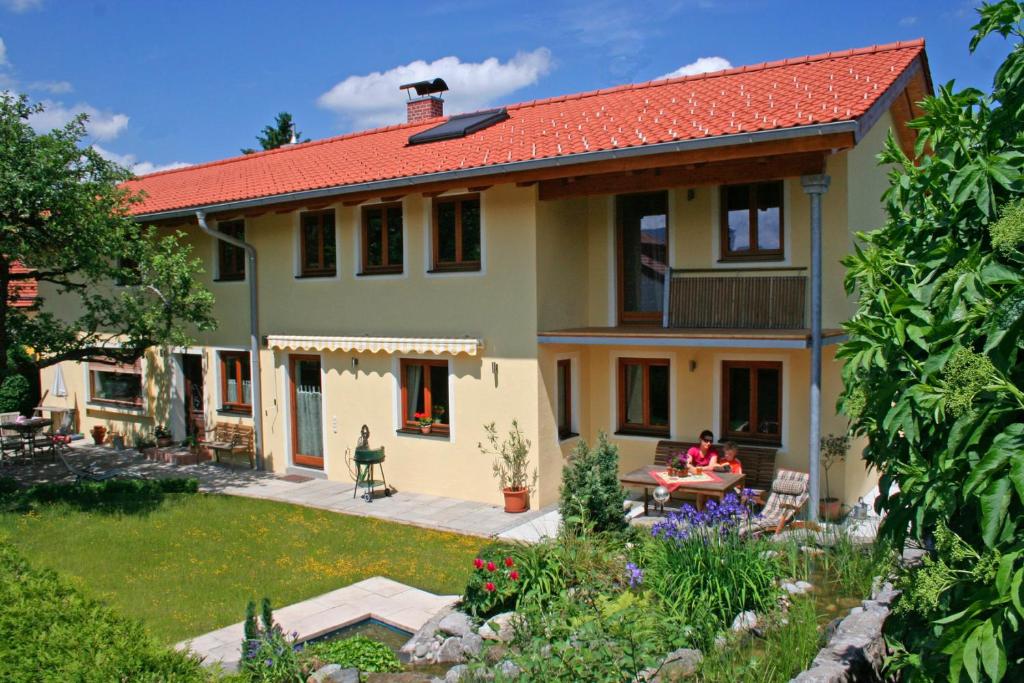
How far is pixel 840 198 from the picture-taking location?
13555mm

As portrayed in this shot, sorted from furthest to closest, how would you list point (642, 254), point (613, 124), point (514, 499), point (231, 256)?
point (231, 256) → point (642, 254) → point (613, 124) → point (514, 499)

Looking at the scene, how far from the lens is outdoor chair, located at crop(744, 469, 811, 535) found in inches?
490

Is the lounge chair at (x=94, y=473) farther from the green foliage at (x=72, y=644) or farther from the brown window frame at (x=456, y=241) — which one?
the green foliage at (x=72, y=644)

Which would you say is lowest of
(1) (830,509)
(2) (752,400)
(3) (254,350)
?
(1) (830,509)

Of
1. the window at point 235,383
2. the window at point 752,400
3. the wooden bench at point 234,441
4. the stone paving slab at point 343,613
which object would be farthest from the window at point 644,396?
the window at point 235,383

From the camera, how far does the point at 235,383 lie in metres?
20.3

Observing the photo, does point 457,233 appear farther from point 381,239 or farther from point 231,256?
point 231,256

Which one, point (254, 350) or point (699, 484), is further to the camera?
point (254, 350)

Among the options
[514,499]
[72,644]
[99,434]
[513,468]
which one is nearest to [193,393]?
[99,434]

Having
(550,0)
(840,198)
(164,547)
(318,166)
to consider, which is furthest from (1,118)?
(840,198)

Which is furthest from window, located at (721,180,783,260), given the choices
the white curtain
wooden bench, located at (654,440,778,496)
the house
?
the white curtain

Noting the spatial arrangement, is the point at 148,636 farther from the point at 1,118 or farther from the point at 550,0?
the point at 550,0

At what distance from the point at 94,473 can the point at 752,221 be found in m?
15.2

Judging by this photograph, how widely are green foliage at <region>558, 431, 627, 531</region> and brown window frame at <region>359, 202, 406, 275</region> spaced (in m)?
6.09
